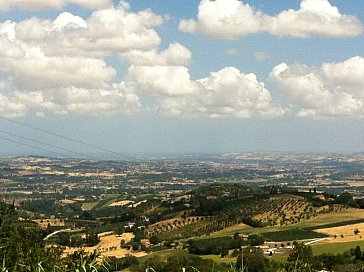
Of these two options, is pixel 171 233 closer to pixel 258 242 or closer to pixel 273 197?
pixel 258 242

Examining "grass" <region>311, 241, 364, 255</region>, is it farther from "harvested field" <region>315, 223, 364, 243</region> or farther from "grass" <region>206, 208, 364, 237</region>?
"grass" <region>206, 208, 364, 237</region>

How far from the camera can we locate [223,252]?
106688mm

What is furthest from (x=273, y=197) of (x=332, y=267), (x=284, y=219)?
(x=332, y=267)

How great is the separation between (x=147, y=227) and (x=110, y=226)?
1313 cm

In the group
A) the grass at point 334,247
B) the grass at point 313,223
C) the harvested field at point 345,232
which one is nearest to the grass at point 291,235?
the harvested field at point 345,232

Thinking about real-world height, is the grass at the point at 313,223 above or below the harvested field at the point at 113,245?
above

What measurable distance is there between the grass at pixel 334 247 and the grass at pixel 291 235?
13652 millimetres

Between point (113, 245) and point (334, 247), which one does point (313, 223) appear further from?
point (113, 245)

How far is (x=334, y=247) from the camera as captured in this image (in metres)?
101

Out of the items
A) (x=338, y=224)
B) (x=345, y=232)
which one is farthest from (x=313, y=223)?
(x=345, y=232)

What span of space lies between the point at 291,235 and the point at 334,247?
23.0 m

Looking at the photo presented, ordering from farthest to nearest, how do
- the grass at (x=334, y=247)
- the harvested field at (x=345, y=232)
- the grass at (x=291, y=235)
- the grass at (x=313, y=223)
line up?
the grass at (x=313, y=223), the grass at (x=291, y=235), the harvested field at (x=345, y=232), the grass at (x=334, y=247)

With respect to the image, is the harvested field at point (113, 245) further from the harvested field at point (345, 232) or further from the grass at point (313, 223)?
the harvested field at point (345, 232)

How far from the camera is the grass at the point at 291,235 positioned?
120375 millimetres
